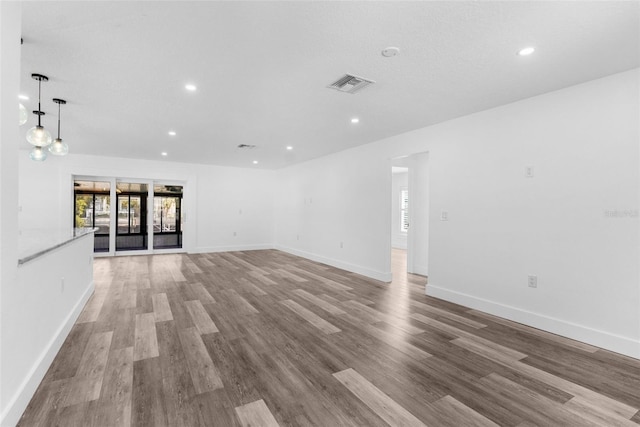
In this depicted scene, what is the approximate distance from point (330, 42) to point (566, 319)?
3.61 meters

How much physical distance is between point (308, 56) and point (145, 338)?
3.08 meters

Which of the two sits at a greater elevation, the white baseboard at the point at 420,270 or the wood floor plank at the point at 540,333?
the white baseboard at the point at 420,270

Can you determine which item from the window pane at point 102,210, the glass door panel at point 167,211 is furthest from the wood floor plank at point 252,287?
the window pane at point 102,210

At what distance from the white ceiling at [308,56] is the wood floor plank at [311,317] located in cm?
262

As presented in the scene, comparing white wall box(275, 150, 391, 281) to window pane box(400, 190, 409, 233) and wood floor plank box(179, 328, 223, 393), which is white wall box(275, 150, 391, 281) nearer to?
wood floor plank box(179, 328, 223, 393)

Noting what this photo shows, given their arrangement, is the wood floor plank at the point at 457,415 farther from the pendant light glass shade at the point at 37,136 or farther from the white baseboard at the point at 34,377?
the pendant light glass shade at the point at 37,136

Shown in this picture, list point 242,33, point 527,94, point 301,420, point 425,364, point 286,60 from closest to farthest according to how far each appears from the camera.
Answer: point 301,420 < point 242,33 < point 425,364 < point 286,60 < point 527,94

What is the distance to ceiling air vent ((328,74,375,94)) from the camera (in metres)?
3.02

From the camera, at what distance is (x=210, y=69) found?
2877 millimetres

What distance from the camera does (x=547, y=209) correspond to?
131 inches

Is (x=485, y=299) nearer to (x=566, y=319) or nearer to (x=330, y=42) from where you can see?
(x=566, y=319)

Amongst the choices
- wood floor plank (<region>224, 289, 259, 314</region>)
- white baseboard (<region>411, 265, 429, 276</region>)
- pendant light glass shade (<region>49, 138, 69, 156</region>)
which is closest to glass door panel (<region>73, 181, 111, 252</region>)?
pendant light glass shade (<region>49, 138, 69, 156</region>)

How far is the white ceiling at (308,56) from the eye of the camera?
2.03 meters

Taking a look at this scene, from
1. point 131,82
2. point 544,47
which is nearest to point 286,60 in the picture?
point 131,82
